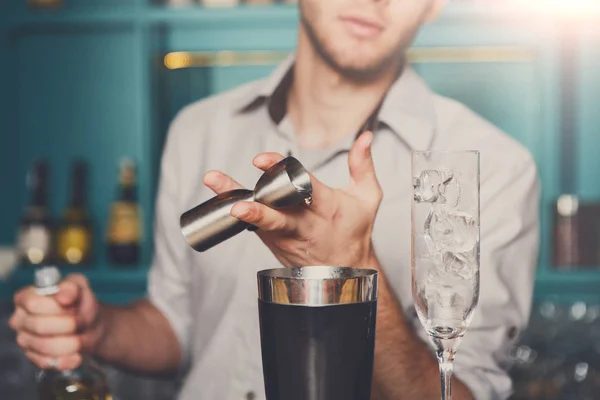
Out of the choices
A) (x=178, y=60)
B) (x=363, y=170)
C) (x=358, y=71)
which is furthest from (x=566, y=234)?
(x=363, y=170)

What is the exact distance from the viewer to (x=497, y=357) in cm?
140

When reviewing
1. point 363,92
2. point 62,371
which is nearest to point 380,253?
point 363,92

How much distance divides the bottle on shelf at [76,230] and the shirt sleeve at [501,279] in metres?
1.01

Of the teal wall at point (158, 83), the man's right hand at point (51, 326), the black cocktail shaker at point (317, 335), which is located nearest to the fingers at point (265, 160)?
the black cocktail shaker at point (317, 335)

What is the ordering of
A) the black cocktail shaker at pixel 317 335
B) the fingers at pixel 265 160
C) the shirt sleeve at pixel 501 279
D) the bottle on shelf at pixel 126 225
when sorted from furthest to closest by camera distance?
the bottle on shelf at pixel 126 225
the shirt sleeve at pixel 501 279
the fingers at pixel 265 160
the black cocktail shaker at pixel 317 335

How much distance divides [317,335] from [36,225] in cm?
154

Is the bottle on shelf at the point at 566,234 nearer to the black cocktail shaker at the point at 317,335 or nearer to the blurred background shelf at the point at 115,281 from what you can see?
the blurred background shelf at the point at 115,281

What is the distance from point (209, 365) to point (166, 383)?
12.7 inches

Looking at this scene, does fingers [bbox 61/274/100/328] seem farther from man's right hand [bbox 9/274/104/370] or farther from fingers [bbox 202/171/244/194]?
fingers [bbox 202/171/244/194]

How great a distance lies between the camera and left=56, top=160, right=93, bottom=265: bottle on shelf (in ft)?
6.86

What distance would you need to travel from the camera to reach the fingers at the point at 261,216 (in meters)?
0.80

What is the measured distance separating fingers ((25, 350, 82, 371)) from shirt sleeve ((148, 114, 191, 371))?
0.51 meters

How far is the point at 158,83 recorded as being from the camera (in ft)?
6.92

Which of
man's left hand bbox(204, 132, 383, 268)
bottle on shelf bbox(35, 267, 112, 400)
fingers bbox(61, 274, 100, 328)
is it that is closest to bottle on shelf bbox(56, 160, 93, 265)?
fingers bbox(61, 274, 100, 328)
